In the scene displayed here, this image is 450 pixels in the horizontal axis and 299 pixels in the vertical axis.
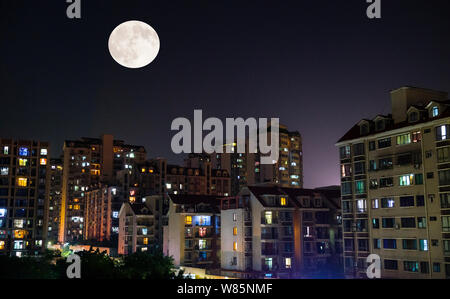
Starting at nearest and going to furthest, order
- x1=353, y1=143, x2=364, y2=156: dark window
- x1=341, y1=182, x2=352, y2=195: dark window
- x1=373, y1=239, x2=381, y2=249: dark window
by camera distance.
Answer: x1=373, y1=239, x2=381, y2=249: dark window → x1=353, y1=143, x2=364, y2=156: dark window → x1=341, y1=182, x2=352, y2=195: dark window

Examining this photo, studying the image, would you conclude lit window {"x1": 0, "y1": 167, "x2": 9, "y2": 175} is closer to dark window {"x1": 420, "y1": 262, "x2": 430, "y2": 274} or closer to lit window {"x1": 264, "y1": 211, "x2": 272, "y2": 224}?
lit window {"x1": 264, "y1": 211, "x2": 272, "y2": 224}

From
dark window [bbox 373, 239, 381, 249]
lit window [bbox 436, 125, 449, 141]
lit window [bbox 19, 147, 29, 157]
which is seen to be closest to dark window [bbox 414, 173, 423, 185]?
lit window [bbox 436, 125, 449, 141]

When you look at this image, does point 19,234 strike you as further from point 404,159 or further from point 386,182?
point 404,159

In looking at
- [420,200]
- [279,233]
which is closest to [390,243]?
[420,200]

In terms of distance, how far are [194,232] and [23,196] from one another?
195 feet

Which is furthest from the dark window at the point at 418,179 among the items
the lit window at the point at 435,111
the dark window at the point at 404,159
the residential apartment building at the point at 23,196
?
the residential apartment building at the point at 23,196

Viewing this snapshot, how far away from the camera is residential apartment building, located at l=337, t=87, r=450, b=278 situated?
171 feet

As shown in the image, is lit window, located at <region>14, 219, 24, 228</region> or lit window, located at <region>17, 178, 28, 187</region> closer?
lit window, located at <region>14, 219, 24, 228</region>

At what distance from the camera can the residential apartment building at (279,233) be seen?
74812 mm

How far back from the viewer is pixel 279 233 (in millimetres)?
75875

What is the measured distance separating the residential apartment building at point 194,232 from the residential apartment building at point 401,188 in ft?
105

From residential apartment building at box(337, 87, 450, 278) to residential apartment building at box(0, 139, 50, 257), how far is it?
8855 centimetres

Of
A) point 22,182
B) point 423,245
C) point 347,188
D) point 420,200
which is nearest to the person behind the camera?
point 423,245

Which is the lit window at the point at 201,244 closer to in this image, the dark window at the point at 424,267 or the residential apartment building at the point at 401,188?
the residential apartment building at the point at 401,188
